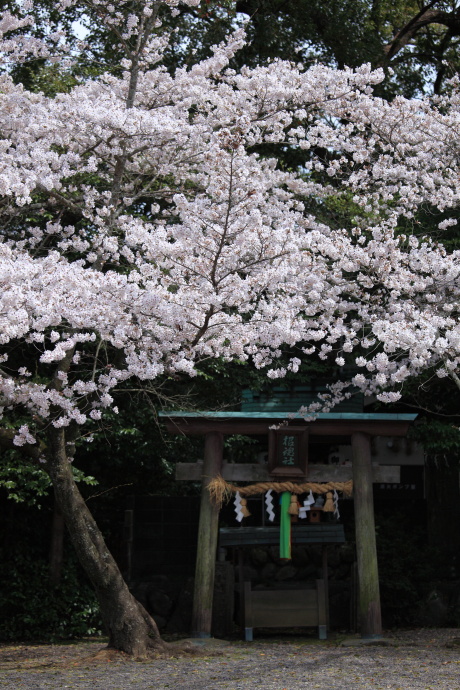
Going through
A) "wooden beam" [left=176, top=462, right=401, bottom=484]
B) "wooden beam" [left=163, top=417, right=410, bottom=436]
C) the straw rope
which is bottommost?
the straw rope

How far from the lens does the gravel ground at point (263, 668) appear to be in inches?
235

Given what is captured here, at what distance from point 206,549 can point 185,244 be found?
324 cm

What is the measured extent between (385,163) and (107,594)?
6398 millimetres

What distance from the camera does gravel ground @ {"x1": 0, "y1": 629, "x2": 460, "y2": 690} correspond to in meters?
5.96

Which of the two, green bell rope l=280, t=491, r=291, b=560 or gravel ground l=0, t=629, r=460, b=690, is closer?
gravel ground l=0, t=629, r=460, b=690

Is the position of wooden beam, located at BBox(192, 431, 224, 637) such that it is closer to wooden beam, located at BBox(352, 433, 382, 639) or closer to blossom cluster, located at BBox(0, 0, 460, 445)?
blossom cluster, located at BBox(0, 0, 460, 445)

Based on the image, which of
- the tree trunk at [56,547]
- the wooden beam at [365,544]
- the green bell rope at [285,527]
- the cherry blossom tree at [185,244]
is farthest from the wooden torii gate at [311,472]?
the tree trunk at [56,547]

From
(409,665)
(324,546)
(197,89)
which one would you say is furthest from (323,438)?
(197,89)

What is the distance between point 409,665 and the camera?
667 cm

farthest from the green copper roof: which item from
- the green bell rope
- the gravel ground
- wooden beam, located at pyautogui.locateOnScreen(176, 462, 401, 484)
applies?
the gravel ground

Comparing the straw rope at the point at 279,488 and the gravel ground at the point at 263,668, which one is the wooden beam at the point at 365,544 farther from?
the gravel ground at the point at 263,668

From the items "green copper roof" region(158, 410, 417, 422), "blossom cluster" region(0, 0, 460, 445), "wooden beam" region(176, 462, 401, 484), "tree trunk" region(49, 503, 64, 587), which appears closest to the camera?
"blossom cluster" region(0, 0, 460, 445)

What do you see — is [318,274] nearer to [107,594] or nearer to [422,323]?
[422,323]

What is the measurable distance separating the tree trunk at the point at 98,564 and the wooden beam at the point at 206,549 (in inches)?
33.2
